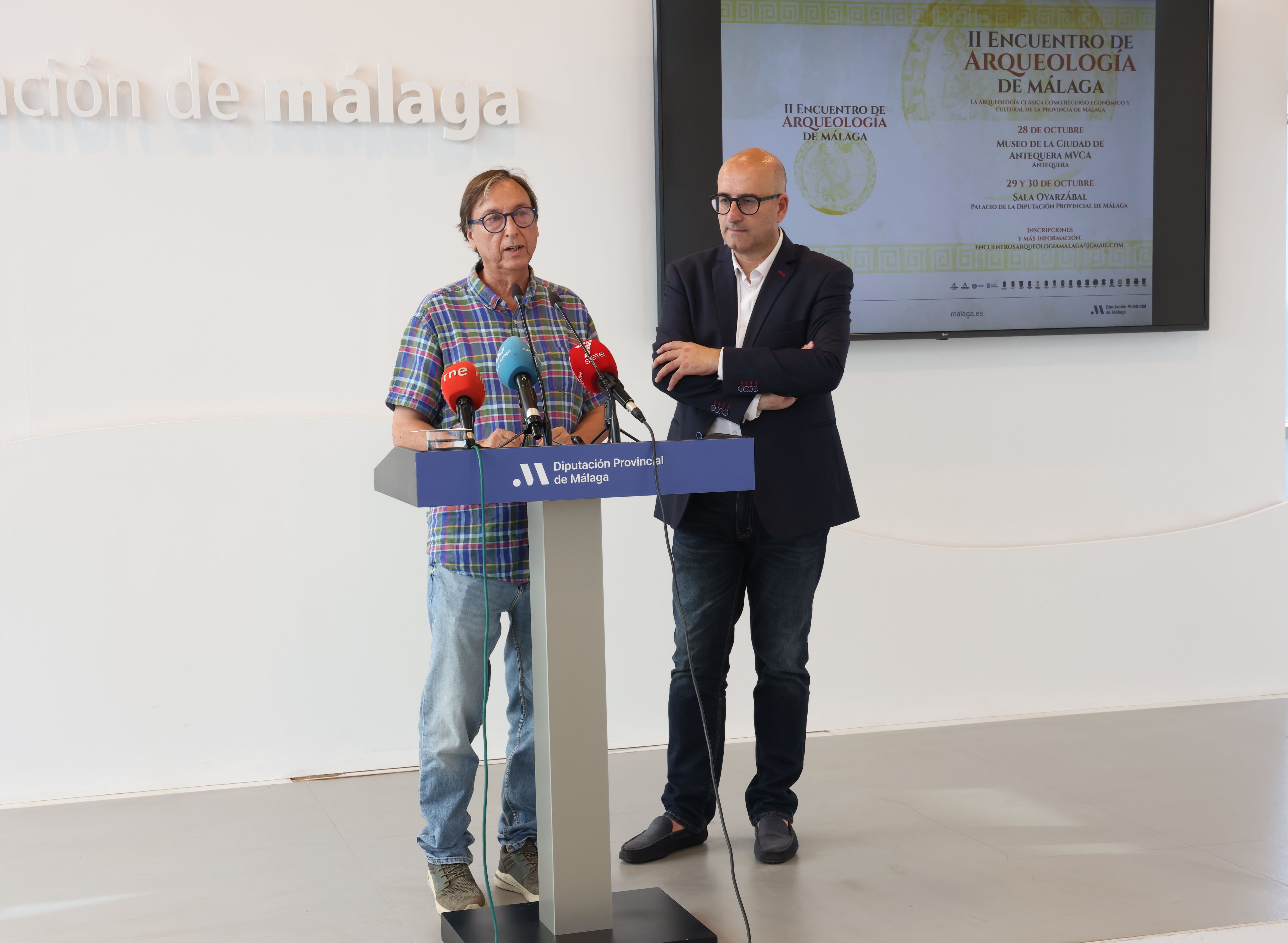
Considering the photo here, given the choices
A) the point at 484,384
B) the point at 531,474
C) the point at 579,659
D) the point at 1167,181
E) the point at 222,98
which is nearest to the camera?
the point at 531,474

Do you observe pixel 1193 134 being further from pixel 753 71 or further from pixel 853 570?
pixel 853 570

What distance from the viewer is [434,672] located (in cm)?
241

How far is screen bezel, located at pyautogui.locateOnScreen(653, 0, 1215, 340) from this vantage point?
377 cm

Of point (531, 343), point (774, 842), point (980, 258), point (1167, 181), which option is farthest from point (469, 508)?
point (1167, 181)

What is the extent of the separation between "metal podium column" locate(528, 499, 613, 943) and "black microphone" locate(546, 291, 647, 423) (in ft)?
0.63

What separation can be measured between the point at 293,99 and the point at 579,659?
2213mm

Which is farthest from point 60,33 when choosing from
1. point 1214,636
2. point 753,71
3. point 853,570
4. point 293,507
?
point 1214,636

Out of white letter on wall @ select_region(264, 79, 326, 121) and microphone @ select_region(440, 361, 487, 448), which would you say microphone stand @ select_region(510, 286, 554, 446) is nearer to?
microphone @ select_region(440, 361, 487, 448)

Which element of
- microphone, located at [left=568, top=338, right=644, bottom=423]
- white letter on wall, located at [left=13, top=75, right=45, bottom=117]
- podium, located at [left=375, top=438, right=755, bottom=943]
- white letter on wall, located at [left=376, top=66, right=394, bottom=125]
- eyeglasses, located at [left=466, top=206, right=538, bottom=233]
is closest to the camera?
podium, located at [left=375, top=438, right=755, bottom=943]

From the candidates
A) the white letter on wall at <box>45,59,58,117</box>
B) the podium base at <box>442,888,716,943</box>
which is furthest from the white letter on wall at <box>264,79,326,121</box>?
the podium base at <box>442,888,716,943</box>

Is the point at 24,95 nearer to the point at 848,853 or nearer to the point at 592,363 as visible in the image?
the point at 592,363

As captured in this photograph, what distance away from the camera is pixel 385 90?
358 cm

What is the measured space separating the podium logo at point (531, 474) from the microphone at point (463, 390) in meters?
0.13

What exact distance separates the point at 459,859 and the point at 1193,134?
137 inches
